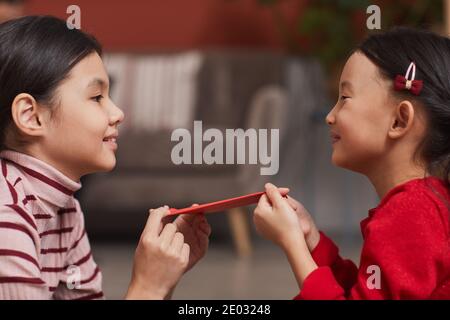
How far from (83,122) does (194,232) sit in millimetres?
222

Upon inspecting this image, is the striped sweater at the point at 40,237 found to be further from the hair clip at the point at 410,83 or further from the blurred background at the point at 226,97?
the blurred background at the point at 226,97

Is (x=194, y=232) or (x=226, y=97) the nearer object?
(x=194, y=232)

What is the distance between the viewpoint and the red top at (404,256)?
868 mm

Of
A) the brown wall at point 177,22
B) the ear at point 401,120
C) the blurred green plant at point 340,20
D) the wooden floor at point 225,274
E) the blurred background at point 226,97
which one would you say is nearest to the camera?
the ear at point 401,120

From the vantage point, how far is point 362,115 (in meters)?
1.00

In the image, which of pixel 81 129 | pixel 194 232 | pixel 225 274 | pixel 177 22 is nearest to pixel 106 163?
pixel 81 129

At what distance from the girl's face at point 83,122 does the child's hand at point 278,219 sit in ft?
0.77

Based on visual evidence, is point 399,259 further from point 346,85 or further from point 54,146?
point 54,146

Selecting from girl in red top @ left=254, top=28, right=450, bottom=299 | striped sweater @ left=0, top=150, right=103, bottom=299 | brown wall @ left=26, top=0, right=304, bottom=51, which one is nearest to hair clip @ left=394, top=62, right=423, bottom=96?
girl in red top @ left=254, top=28, right=450, bottom=299

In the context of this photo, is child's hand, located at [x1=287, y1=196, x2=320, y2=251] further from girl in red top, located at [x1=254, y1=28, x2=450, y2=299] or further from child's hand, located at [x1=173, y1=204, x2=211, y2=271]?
child's hand, located at [x1=173, y1=204, x2=211, y2=271]

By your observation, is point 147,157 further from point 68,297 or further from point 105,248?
point 68,297

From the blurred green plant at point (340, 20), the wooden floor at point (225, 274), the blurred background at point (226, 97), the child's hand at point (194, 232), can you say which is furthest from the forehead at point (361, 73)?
the blurred green plant at point (340, 20)

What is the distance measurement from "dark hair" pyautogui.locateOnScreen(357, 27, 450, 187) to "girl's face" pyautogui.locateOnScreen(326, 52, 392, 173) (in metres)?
0.02

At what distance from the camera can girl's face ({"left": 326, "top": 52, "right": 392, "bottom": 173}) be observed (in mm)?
993
